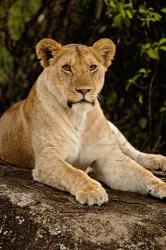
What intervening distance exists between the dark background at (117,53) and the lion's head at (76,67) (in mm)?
1253

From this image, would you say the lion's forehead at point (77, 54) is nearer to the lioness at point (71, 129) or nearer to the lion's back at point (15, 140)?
the lioness at point (71, 129)

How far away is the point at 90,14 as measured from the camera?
7.22 meters

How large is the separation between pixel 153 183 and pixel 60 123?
0.79 meters

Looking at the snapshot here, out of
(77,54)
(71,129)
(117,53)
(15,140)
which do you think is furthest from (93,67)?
(117,53)

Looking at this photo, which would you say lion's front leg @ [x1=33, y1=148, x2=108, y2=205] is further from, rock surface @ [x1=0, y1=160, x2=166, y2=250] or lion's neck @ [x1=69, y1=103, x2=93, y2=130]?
lion's neck @ [x1=69, y1=103, x2=93, y2=130]

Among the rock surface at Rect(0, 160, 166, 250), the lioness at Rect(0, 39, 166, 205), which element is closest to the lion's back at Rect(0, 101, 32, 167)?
the lioness at Rect(0, 39, 166, 205)

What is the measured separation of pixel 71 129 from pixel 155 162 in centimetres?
78

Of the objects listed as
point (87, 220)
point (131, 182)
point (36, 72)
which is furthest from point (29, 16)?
point (87, 220)

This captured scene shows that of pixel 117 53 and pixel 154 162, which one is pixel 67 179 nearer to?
pixel 154 162

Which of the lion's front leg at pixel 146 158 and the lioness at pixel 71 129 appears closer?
the lioness at pixel 71 129

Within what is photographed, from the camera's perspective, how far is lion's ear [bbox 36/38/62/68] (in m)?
4.64

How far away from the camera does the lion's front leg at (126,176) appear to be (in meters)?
4.20

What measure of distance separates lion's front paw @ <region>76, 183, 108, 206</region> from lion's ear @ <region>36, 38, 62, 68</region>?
110 centimetres

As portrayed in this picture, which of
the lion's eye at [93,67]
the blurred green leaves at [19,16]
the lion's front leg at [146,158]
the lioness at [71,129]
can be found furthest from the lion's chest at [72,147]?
the blurred green leaves at [19,16]
